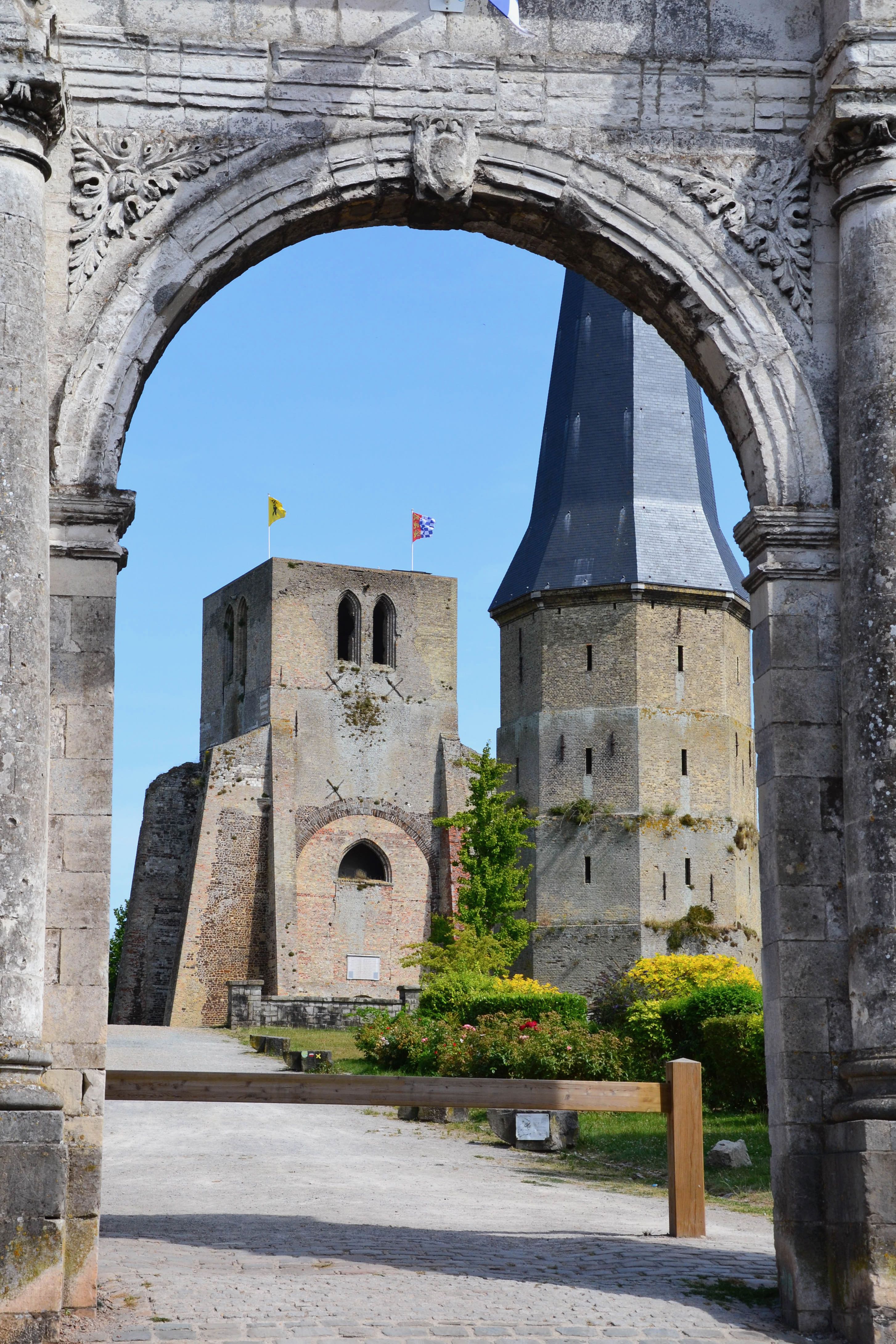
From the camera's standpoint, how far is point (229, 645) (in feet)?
129

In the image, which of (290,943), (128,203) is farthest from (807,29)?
(290,943)

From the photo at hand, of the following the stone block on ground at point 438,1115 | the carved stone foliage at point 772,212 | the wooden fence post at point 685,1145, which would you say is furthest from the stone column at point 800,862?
the stone block on ground at point 438,1115

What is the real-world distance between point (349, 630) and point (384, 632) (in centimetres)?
84

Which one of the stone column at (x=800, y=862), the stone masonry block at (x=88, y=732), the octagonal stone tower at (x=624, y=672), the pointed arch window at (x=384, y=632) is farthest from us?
the pointed arch window at (x=384, y=632)

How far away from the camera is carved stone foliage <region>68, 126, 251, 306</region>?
6.74 meters

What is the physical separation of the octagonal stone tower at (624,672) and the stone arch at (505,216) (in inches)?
1045

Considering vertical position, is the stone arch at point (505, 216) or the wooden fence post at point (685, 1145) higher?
the stone arch at point (505, 216)

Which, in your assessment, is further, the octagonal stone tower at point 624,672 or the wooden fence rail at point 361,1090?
the octagonal stone tower at point 624,672

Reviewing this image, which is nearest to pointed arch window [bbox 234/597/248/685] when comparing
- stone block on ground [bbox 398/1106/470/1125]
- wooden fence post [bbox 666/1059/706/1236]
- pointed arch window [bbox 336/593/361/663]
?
pointed arch window [bbox 336/593/361/663]

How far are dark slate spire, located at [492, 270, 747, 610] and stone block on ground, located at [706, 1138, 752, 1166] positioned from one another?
24272 mm

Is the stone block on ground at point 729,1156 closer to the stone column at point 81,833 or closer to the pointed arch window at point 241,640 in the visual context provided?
the stone column at point 81,833

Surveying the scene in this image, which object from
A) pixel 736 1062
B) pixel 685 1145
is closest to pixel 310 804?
pixel 736 1062

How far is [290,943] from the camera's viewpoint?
33688 millimetres

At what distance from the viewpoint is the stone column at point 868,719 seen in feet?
18.7
